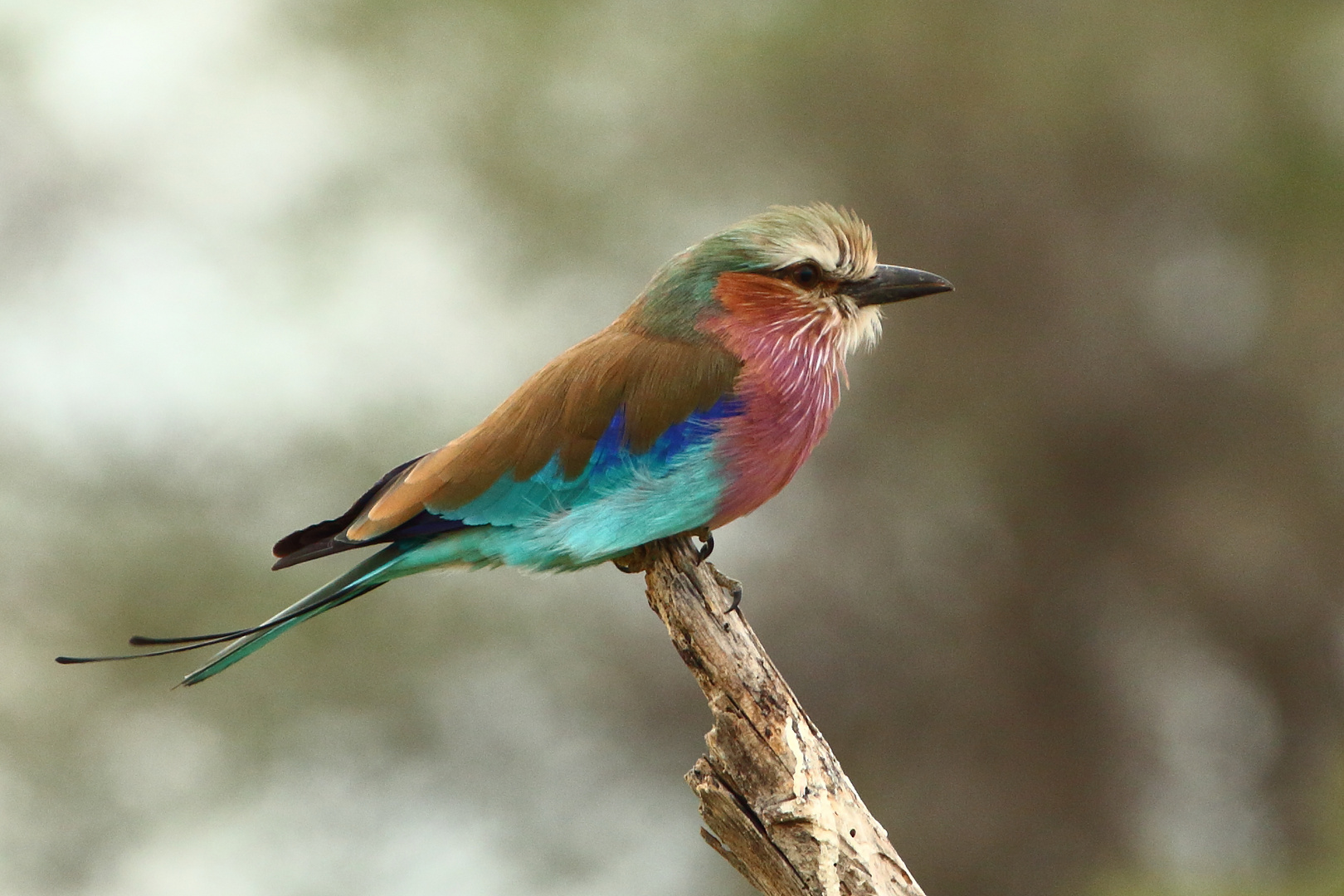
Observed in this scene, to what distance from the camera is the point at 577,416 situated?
3.20 m

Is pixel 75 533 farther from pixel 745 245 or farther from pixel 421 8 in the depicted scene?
pixel 745 245

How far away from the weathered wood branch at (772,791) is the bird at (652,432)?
1.25 feet

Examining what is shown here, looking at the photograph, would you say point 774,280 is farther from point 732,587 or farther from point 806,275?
point 732,587

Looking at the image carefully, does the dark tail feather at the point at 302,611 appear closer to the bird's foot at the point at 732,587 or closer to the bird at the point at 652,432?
the bird at the point at 652,432

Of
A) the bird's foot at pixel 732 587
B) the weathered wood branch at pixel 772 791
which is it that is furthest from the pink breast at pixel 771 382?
the weathered wood branch at pixel 772 791

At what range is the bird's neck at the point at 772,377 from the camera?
3.14m

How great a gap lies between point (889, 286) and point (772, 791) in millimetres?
1339

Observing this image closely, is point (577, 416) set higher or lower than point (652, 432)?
higher

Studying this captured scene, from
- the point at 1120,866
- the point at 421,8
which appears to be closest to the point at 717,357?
the point at 1120,866

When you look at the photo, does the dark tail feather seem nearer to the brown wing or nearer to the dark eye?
the brown wing

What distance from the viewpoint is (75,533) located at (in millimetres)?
7355

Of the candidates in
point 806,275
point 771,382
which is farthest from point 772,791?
point 806,275

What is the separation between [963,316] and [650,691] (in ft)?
8.22

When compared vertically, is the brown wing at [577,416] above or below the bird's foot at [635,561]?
above
